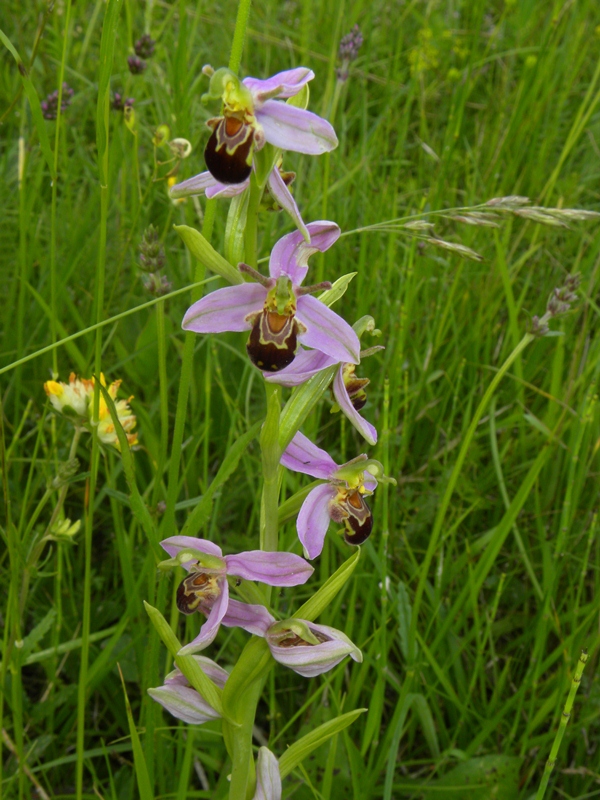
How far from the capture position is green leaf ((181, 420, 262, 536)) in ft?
4.40

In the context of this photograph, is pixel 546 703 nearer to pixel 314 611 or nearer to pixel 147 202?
pixel 314 611

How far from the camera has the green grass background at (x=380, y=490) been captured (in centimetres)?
169

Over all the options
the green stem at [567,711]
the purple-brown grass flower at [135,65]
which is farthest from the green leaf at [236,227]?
the purple-brown grass flower at [135,65]

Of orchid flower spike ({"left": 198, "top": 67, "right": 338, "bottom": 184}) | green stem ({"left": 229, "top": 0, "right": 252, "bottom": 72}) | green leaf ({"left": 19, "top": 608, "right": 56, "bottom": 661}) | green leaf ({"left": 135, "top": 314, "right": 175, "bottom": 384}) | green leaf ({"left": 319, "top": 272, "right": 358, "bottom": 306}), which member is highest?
green stem ({"left": 229, "top": 0, "right": 252, "bottom": 72})

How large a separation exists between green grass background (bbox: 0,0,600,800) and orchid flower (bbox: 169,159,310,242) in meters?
0.32

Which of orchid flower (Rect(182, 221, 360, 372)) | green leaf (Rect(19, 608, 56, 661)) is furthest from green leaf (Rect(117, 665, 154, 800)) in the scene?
orchid flower (Rect(182, 221, 360, 372))

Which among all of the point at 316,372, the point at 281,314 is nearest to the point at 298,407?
the point at 316,372

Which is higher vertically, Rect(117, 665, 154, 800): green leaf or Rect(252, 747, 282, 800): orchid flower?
Rect(117, 665, 154, 800): green leaf

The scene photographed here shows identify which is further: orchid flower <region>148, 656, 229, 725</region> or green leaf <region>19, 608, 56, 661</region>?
green leaf <region>19, 608, 56, 661</region>

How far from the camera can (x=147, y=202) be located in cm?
253

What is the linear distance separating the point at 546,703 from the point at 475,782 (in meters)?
0.22

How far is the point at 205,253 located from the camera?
128cm

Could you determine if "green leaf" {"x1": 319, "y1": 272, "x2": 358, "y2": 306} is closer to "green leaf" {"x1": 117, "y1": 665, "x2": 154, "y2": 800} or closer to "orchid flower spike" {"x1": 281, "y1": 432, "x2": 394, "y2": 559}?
"orchid flower spike" {"x1": 281, "y1": 432, "x2": 394, "y2": 559}

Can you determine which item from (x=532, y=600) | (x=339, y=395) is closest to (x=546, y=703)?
(x=532, y=600)
